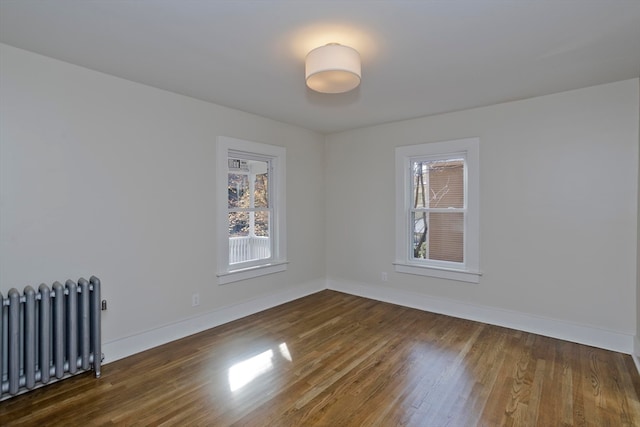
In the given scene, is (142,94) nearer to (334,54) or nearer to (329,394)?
(334,54)

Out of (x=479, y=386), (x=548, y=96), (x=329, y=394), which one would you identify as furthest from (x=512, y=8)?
(x=329, y=394)

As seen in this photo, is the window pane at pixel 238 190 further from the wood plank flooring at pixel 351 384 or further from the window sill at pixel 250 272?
the wood plank flooring at pixel 351 384

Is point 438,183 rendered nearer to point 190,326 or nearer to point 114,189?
point 190,326

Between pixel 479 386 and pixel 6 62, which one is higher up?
pixel 6 62

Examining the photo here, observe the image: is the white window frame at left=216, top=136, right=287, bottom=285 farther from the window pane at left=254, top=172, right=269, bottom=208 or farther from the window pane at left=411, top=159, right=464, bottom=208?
the window pane at left=411, top=159, right=464, bottom=208

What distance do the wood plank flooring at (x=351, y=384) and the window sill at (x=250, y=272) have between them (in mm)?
570

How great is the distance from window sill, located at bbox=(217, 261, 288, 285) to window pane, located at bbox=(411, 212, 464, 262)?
1.84 meters

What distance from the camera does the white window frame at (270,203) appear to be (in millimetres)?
3627

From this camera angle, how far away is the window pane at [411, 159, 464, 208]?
155 inches

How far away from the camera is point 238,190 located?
394 cm

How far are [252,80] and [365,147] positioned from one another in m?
2.18

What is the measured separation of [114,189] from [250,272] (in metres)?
1.75

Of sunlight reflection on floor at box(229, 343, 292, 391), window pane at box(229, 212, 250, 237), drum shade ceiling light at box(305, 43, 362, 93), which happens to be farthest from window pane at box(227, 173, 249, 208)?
drum shade ceiling light at box(305, 43, 362, 93)

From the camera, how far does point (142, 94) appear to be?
299 centimetres
